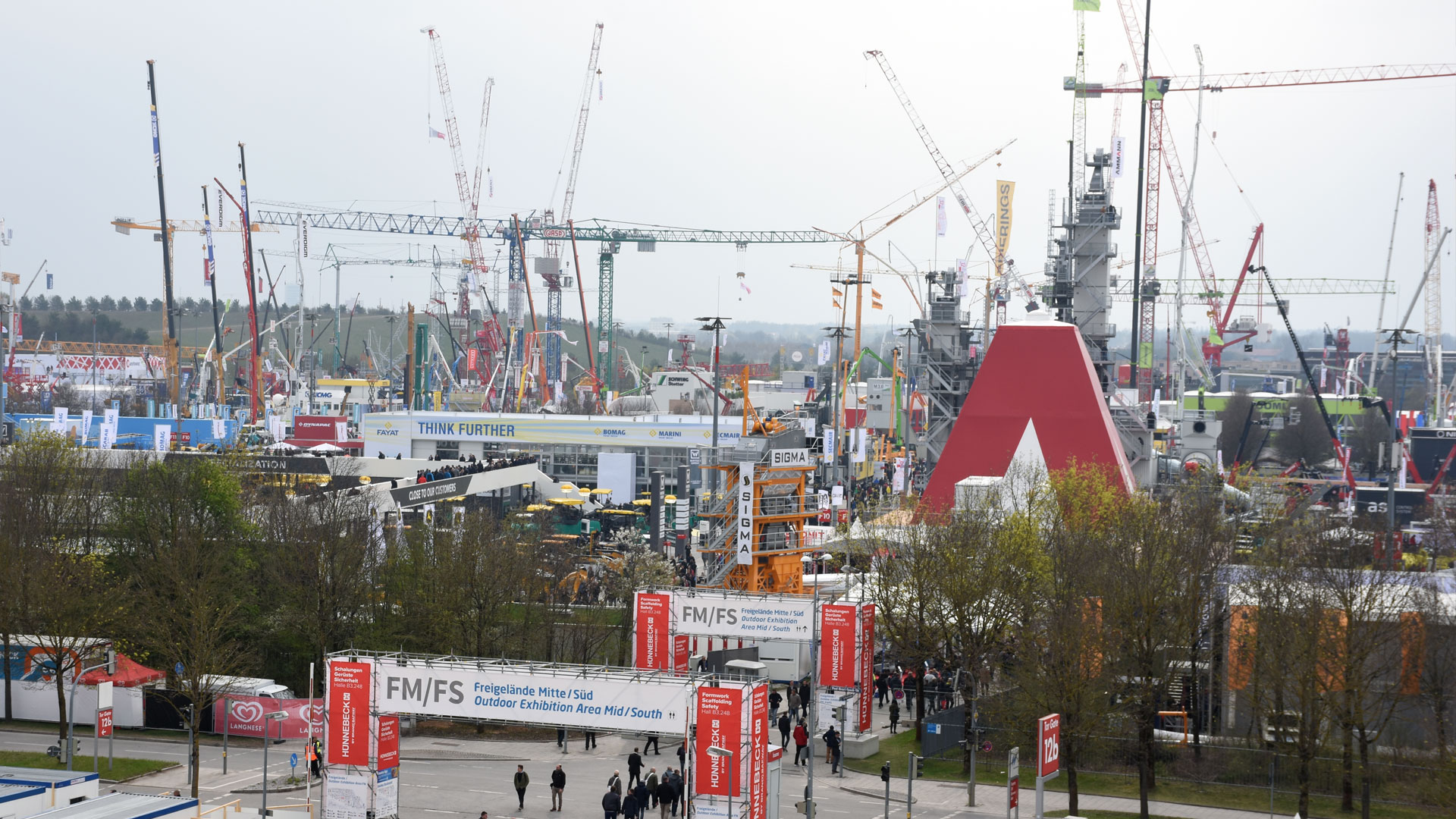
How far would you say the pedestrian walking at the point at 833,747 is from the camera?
33.9 m

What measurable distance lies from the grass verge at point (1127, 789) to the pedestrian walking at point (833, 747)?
0.34 meters

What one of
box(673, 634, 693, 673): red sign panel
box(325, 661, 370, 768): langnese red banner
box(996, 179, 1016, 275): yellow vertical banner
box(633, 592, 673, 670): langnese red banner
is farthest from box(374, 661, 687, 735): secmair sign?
box(996, 179, 1016, 275): yellow vertical banner

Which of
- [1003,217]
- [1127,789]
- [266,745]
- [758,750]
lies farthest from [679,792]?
[1003,217]

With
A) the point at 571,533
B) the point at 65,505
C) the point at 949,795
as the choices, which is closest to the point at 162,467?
the point at 65,505

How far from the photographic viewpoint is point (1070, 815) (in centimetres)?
2830

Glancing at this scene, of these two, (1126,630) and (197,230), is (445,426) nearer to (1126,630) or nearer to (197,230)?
(1126,630)

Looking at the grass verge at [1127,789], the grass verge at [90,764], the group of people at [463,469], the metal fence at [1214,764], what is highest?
the group of people at [463,469]

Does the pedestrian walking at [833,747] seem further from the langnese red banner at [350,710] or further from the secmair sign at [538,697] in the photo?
the langnese red banner at [350,710]

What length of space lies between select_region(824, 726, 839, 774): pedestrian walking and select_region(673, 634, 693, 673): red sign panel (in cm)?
388

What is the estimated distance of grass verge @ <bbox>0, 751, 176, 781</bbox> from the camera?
3266 cm

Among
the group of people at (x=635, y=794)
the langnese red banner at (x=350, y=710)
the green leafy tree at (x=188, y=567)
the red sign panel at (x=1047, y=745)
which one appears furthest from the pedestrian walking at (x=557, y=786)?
the red sign panel at (x=1047, y=745)

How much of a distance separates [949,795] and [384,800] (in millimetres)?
12886

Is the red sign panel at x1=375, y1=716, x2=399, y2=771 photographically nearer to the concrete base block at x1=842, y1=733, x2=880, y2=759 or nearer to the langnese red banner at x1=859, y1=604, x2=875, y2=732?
the langnese red banner at x1=859, y1=604, x2=875, y2=732

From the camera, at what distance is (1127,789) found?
31781 millimetres
